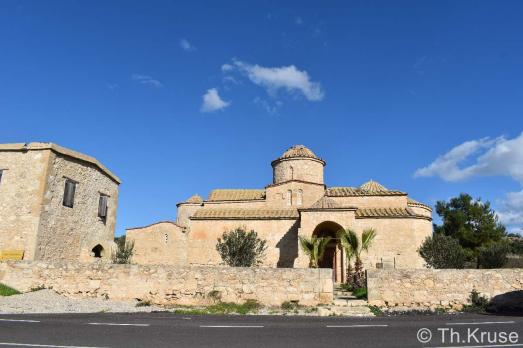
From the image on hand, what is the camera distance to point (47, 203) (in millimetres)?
18969

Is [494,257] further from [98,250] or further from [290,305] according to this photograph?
[98,250]

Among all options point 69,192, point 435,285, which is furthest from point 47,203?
point 435,285

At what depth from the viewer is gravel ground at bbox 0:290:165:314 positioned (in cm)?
1239

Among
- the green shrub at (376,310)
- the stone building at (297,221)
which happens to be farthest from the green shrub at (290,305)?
the stone building at (297,221)

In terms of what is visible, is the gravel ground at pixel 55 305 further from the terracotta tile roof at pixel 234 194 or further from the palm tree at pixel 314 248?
the terracotta tile roof at pixel 234 194

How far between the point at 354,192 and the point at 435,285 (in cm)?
1435

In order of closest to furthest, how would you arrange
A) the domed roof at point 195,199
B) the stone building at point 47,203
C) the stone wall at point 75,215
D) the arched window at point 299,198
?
the stone building at point 47,203 < the stone wall at point 75,215 < the arched window at point 299,198 < the domed roof at point 195,199

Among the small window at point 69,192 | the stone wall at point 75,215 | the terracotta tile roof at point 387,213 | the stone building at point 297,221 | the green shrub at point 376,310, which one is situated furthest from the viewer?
the terracotta tile roof at point 387,213

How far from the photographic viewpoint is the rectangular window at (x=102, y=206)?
2278cm

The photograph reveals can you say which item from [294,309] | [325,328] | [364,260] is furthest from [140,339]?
[364,260]

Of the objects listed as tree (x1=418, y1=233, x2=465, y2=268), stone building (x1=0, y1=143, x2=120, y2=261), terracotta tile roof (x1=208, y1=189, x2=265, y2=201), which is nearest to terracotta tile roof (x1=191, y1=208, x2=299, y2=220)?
terracotta tile roof (x1=208, y1=189, x2=265, y2=201)

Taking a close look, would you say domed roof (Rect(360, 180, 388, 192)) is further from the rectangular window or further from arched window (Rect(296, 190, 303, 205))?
the rectangular window

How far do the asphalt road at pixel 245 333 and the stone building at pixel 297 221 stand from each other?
12748 mm

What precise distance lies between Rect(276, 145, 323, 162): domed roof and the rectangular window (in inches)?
525
